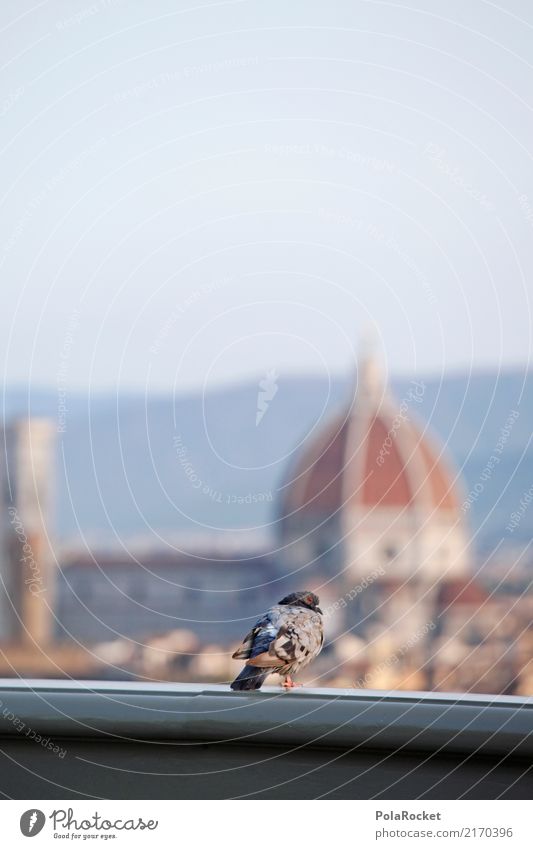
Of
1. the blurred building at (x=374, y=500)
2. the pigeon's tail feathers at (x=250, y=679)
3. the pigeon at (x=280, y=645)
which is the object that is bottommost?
the pigeon's tail feathers at (x=250, y=679)

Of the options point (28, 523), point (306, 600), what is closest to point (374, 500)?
point (28, 523)

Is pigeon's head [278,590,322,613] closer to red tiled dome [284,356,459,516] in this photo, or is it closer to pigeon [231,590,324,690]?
pigeon [231,590,324,690]

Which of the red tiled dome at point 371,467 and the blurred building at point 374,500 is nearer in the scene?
the blurred building at point 374,500

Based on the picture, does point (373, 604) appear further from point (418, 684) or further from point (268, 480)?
point (418, 684)

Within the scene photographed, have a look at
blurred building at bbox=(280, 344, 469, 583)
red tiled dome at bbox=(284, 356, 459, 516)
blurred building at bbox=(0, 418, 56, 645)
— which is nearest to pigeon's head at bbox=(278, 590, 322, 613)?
blurred building at bbox=(0, 418, 56, 645)

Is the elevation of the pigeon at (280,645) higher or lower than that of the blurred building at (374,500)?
lower

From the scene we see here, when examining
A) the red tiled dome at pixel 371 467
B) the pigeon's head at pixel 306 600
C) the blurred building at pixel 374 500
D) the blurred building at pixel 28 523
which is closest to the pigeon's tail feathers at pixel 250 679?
the pigeon's head at pixel 306 600

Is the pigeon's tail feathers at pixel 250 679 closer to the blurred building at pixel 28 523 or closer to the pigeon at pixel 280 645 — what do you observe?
the pigeon at pixel 280 645

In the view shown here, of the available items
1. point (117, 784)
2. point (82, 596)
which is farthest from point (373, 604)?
point (117, 784)

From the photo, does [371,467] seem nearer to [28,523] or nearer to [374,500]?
[374,500]
